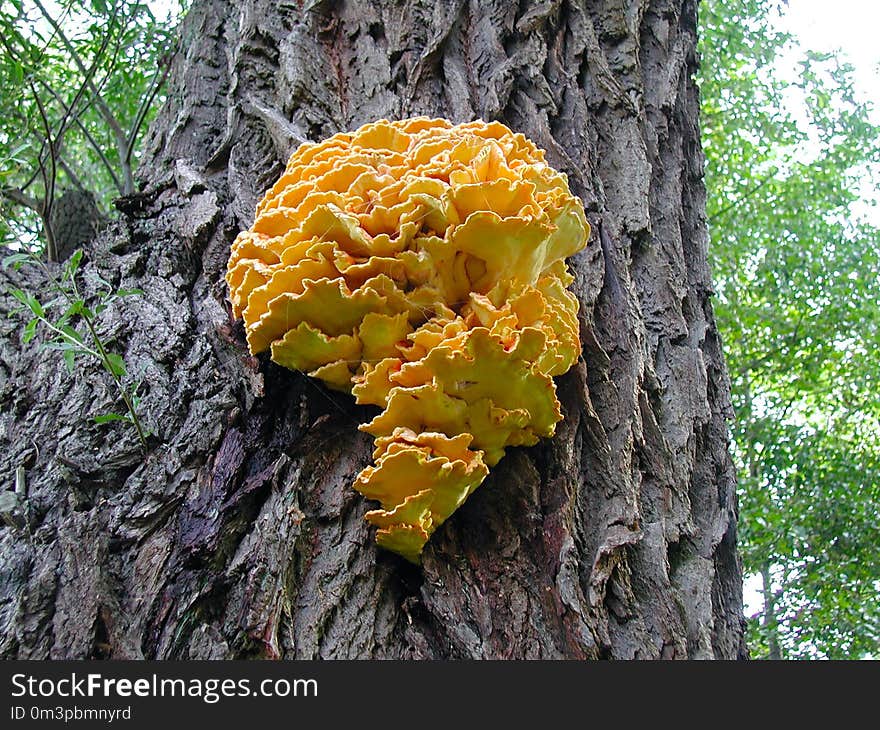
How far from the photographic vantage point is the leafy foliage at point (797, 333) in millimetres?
6703

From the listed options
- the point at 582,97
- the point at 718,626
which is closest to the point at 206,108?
the point at 582,97

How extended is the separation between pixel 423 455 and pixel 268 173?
1.26 metres

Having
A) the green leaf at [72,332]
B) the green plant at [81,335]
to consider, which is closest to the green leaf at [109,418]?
the green plant at [81,335]

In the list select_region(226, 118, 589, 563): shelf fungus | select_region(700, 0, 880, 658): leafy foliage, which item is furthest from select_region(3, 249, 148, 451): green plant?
select_region(700, 0, 880, 658): leafy foliage

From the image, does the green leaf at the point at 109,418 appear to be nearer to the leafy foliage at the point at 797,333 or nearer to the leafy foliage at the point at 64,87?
the leafy foliage at the point at 64,87

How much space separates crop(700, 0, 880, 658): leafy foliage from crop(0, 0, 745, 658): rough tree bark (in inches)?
203

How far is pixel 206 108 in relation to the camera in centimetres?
275

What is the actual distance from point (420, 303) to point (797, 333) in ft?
25.6

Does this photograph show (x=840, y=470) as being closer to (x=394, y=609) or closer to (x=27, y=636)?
(x=394, y=609)

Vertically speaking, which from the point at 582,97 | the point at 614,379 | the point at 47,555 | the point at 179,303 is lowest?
the point at 47,555

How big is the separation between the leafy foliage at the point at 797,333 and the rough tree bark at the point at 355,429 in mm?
5165

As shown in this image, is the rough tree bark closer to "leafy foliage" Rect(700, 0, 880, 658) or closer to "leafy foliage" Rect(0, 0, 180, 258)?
"leafy foliage" Rect(0, 0, 180, 258)

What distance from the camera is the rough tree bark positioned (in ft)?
5.11

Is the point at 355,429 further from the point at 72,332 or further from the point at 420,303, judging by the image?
the point at 72,332
